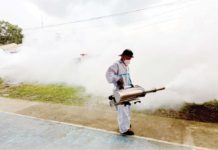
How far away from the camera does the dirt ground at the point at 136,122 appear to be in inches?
281

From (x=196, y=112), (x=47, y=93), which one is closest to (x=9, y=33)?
(x=47, y=93)

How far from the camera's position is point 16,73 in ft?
63.4

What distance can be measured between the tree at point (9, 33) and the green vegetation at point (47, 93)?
51.2 metres

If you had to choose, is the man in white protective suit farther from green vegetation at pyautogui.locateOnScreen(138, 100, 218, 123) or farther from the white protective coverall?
green vegetation at pyautogui.locateOnScreen(138, 100, 218, 123)

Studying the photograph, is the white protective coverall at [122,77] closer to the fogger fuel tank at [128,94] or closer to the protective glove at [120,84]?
the protective glove at [120,84]

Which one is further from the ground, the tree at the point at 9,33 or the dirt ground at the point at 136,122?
the tree at the point at 9,33

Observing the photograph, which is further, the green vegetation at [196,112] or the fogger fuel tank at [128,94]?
the green vegetation at [196,112]

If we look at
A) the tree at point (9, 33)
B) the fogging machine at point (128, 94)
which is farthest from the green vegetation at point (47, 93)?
the tree at point (9, 33)

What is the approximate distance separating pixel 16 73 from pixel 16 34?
49082mm

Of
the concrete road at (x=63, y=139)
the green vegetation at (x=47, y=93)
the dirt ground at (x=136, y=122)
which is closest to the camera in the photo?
the concrete road at (x=63, y=139)

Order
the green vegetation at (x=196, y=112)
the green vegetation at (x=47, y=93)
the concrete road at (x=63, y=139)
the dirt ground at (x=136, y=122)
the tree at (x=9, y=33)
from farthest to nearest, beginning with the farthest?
the tree at (x=9, y=33) < the green vegetation at (x=47, y=93) < the green vegetation at (x=196, y=112) < the dirt ground at (x=136, y=122) < the concrete road at (x=63, y=139)

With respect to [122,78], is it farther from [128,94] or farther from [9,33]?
[9,33]

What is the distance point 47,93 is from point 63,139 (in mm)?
6283

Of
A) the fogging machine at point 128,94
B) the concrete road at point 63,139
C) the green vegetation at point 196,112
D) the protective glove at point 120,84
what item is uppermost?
the protective glove at point 120,84
